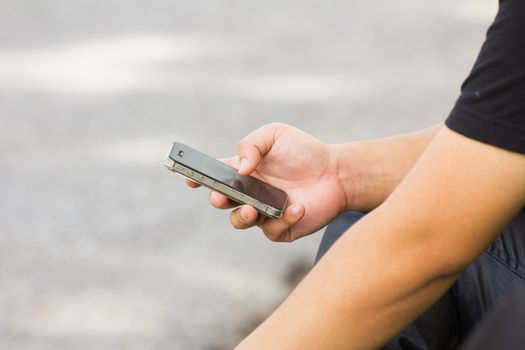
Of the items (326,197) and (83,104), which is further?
(83,104)

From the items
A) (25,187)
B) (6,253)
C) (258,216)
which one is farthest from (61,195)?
(258,216)

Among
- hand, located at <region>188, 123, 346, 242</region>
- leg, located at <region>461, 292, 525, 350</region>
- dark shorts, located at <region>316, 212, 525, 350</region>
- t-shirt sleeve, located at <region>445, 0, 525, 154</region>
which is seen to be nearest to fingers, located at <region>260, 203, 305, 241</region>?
hand, located at <region>188, 123, 346, 242</region>

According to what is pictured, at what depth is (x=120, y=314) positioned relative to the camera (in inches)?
59.7

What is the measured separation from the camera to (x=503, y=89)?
0.69 m

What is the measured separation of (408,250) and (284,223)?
1.14ft

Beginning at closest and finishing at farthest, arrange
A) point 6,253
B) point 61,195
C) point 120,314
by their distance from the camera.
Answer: point 120,314 → point 6,253 → point 61,195

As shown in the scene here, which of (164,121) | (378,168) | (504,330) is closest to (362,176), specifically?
(378,168)

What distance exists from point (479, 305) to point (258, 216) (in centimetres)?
31

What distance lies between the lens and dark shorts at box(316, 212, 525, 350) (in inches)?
35.4

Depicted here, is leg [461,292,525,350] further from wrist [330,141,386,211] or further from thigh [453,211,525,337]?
wrist [330,141,386,211]

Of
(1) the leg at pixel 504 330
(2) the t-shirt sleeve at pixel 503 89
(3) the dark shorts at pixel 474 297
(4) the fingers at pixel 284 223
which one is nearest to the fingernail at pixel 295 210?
(4) the fingers at pixel 284 223

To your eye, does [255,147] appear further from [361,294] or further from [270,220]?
[361,294]

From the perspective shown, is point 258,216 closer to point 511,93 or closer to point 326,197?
point 326,197

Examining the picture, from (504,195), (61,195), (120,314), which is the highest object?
(504,195)
